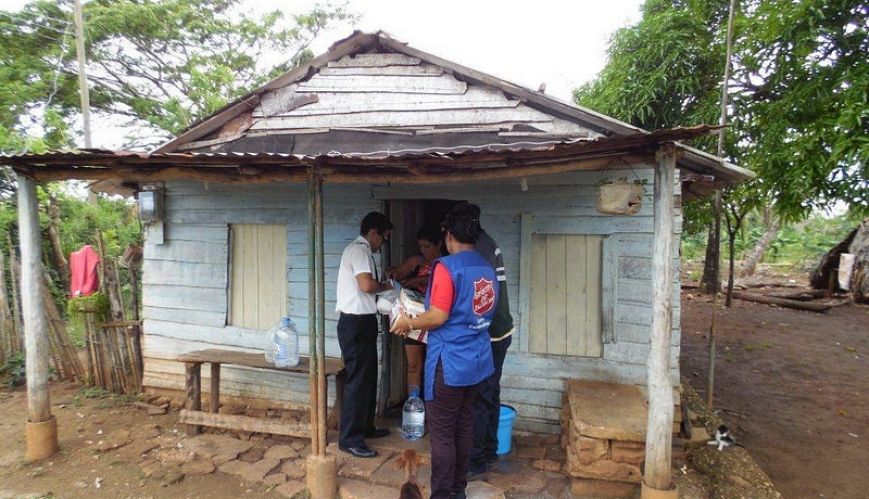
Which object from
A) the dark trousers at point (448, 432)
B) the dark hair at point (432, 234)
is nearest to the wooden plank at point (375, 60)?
the dark hair at point (432, 234)

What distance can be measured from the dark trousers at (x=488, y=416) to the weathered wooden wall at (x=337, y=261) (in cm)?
87

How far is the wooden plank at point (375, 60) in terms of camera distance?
588cm

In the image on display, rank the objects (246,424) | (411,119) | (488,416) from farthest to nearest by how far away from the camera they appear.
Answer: (411,119), (246,424), (488,416)

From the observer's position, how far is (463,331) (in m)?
3.33

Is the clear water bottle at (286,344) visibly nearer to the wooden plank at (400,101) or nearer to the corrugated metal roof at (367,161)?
the corrugated metal roof at (367,161)

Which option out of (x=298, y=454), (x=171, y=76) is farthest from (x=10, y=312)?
(x=171, y=76)

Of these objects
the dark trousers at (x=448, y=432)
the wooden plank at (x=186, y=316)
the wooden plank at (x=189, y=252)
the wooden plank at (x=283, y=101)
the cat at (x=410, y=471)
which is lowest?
the cat at (x=410, y=471)

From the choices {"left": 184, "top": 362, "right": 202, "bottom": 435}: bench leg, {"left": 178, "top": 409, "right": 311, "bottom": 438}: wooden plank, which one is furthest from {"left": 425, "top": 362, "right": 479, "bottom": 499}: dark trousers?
{"left": 184, "top": 362, "right": 202, "bottom": 435}: bench leg

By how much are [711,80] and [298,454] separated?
10135mm

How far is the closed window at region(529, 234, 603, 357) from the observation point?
4988 millimetres

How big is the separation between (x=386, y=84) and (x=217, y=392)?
4.01 meters

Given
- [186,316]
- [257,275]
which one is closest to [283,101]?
[257,275]

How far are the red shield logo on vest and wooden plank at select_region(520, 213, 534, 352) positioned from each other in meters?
1.65

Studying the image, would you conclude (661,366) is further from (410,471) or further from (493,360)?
(410,471)
